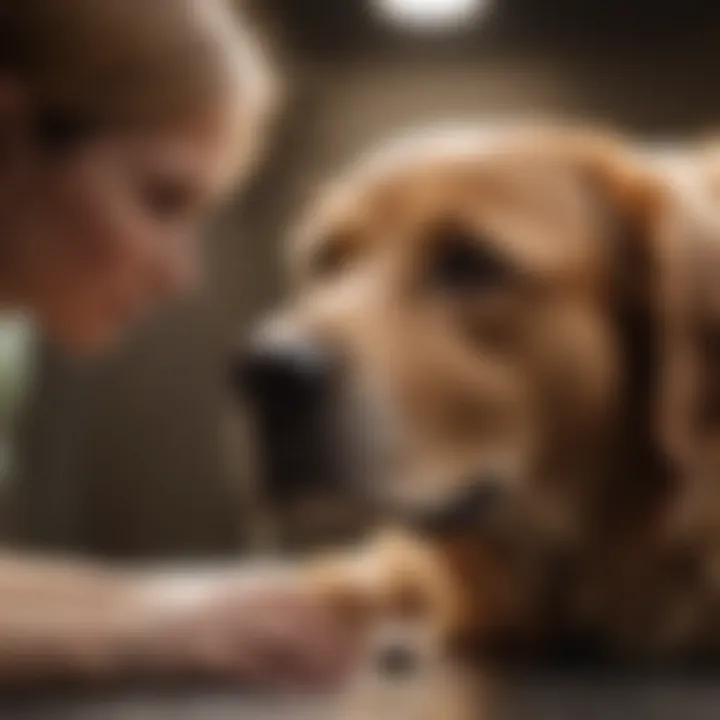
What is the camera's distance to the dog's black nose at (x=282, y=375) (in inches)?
33.4

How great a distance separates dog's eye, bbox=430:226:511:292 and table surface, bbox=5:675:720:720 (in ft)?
0.82

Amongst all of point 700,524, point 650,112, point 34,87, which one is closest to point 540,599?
point 700,524

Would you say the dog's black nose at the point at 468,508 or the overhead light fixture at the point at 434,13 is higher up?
the overhead light fixture at the point at 434,13

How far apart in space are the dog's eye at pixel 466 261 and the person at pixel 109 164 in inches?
5.8

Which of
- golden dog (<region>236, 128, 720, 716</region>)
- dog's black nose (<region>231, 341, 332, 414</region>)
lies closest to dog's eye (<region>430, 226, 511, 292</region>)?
golden dog (<region>236, 128, 720, 716</region>)

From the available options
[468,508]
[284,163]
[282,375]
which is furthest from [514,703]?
[284,163]

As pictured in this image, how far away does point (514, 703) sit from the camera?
81 centimetres

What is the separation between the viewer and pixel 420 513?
2.86 feet

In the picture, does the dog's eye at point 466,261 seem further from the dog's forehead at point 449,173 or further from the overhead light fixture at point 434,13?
the overhead light fixture at point 434,13

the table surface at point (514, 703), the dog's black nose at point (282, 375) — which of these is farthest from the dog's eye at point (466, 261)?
the table surface at point (514, 703)

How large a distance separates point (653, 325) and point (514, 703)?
10.0 inches

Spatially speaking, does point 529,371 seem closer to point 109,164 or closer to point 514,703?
point 514,703

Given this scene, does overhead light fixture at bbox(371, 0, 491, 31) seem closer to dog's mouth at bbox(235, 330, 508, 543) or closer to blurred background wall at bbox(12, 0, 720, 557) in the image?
blurred background wall at bbox(12, 0, 720, 557)

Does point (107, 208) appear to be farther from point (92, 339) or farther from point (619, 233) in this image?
point (619, 233)
